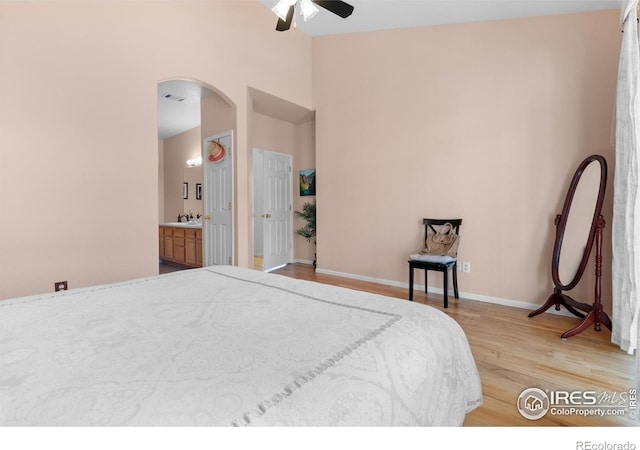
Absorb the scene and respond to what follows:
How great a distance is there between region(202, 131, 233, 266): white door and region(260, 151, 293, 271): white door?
0.88 m

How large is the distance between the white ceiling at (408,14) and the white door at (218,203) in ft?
2.72

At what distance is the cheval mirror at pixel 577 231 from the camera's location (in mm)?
2719

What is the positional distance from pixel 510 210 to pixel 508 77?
1.33 metres

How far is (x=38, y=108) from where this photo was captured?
246 cm

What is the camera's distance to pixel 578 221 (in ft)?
9.33

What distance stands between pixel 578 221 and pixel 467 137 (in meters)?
1.31

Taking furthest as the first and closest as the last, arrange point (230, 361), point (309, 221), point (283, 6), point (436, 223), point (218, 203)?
point (309, 221) < point (218, 203) < point (436, 223) < point (283, 6) < point (230, 361)

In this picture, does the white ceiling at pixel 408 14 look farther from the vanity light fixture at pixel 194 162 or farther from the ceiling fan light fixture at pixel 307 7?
the ceiling fan light fixture at pixel 307 7

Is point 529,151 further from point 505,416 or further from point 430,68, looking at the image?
point 505,416

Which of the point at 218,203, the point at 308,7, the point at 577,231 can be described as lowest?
the point at 577,231

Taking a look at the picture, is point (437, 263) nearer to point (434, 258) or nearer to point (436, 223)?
point (434, 258)

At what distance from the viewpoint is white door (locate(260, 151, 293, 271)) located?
17.3 feet

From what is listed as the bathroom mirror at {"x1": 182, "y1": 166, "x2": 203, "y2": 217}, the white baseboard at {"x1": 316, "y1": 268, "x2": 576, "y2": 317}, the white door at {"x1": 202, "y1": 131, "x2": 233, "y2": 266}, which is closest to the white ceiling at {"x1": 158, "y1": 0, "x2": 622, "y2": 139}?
the white door at {"x1": 202, "y1": 131, "x2": 233, "y2": 266}

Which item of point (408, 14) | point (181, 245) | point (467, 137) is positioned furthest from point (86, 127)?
point (467, 137)
